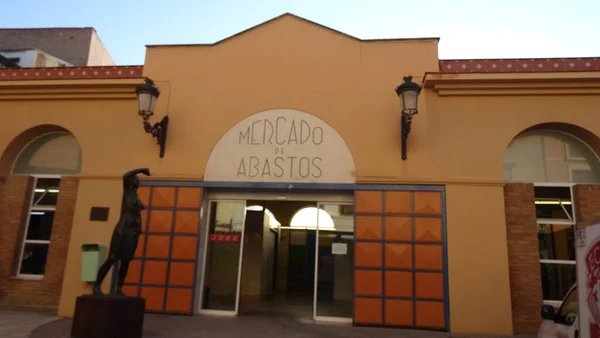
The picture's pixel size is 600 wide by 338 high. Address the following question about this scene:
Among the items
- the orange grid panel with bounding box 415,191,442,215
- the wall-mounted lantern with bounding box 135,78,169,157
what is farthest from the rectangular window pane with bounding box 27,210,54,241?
the orange grid panel with bounding box 415,191,442,215

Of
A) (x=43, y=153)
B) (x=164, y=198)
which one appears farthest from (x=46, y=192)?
(x=164, y=198)

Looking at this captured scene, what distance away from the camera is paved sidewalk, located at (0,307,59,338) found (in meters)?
6.81

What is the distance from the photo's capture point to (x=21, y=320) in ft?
26.2

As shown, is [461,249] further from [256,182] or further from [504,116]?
[256,182]

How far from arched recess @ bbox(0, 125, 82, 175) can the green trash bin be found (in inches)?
83.8

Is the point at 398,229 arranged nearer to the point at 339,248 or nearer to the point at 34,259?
the point at 339,248

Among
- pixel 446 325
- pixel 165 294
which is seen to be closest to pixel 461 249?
pixel 446 325

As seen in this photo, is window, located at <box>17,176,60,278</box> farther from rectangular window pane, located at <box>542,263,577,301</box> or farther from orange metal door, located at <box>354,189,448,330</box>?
rectangular window pane, located at <box>542,263,577,301</box>

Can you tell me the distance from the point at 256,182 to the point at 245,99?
187 cm

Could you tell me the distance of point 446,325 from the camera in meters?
7.96

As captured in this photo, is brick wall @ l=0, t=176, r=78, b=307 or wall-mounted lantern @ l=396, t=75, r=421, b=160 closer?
wall-mounted lantern @ l=396, t=75, r=421, b=160

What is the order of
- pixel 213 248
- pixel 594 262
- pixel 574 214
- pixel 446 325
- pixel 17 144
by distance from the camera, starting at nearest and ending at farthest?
pixel 594 262, pixel 446 325, pixel 574 214, pixel 213 248, pixel 17 144

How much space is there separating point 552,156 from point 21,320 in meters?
10.7

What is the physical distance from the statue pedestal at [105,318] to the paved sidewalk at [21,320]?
1212 millimetres
